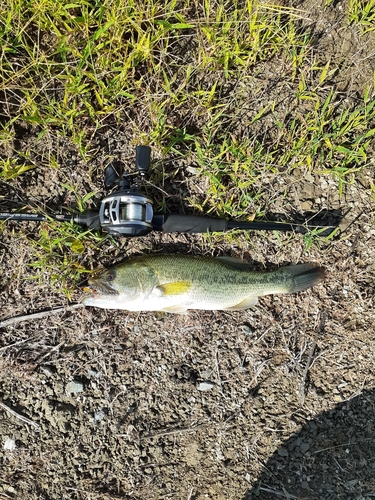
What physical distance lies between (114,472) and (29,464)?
702 mm

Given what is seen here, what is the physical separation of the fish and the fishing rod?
26 cm

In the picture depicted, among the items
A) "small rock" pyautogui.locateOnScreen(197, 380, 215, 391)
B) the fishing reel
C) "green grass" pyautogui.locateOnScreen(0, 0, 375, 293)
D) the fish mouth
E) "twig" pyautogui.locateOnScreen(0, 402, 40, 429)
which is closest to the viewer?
the fishing reel

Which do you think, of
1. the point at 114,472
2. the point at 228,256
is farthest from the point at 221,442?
the point at 228,256

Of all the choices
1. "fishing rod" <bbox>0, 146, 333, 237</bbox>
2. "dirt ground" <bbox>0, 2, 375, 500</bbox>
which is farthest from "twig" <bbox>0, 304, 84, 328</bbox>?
"fishing rod" <bbox>0, 146, 333, 237</bbox>

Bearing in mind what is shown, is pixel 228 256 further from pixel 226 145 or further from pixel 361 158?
pixel 361 158

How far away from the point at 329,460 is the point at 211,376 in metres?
1.26

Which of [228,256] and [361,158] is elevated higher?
[361,158]

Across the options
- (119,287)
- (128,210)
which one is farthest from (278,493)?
(128,210)

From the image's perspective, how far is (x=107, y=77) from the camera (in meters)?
3.26

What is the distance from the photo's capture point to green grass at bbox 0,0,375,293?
3.19 metres

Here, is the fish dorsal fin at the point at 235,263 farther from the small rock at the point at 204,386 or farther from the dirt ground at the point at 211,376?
the small rock at the point at 204,386

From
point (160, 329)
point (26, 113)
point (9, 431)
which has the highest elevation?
point (26, 113)

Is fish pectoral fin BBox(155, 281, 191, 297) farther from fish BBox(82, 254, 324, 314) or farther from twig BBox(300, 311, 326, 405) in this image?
twig BBox(300, 311, 326, 405)

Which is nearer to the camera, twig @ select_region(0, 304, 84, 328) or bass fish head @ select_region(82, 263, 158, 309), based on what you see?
bass fish head @ select_region(82, 263, 158, 309)
